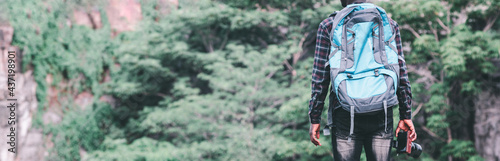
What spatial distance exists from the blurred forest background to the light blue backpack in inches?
116

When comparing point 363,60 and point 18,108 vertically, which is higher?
point 363,60

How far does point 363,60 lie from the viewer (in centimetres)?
145

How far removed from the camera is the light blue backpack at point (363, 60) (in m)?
1.40

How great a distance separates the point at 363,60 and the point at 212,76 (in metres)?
5.31

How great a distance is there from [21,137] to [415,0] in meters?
6.62

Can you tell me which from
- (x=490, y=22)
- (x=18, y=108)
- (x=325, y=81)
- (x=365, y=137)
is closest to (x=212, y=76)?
(x=18, y=108)

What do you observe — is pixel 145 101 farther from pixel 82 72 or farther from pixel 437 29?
pixel 437 29

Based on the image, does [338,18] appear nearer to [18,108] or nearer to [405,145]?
[405,145]

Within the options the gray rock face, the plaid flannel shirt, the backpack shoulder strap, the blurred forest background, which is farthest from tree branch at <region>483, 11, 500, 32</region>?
the gray rock face

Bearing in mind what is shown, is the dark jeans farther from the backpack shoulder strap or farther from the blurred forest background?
the blurred forest background

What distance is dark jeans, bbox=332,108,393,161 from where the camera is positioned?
4.79 ft

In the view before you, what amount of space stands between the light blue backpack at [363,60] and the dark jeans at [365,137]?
2.3 inches

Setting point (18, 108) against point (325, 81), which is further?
point (18, 108)

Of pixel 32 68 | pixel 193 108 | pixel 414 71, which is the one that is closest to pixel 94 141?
pixel 32 68
